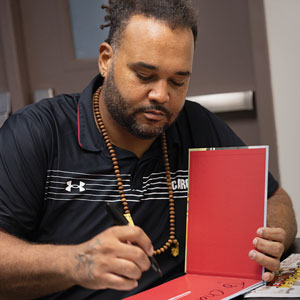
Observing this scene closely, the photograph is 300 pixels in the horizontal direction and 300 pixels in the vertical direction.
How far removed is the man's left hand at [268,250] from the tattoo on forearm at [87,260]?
332 millimetres

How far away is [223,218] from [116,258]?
313mm

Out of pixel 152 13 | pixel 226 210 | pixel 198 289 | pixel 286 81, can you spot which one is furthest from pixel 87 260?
pixel 286 81

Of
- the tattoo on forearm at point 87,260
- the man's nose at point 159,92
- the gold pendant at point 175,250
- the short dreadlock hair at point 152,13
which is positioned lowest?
the gold pendant at point 175,250

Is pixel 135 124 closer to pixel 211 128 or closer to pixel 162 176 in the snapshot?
pixel 162 176

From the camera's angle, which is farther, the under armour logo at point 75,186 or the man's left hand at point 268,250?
the under armour logo at point 75,186

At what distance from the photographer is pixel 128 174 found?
3.67ft

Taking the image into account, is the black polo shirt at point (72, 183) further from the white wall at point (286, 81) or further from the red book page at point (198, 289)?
the white wall at point (286, 81)

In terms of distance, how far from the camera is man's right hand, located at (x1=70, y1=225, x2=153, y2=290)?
734 millimetres

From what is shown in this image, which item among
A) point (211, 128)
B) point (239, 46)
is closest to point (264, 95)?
point (239, 46)

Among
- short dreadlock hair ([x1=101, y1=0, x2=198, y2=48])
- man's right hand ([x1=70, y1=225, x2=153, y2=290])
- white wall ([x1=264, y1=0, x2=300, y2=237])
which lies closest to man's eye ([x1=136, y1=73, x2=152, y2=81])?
short dreadlock hair ([x1=101, y1=0, x2=198, y2=48])

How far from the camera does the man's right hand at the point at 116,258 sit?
0.73 meters

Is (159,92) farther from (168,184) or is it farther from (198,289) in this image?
(198,289)

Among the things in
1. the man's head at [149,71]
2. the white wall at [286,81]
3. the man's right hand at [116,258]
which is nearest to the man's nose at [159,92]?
the man's head at [149,71]

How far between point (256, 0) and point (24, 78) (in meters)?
1.11
